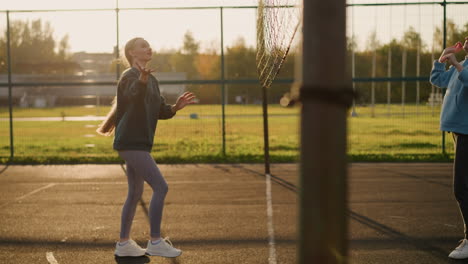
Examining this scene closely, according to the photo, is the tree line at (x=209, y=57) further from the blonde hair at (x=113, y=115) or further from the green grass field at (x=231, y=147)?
the blonde hair at (x=113, y=115)

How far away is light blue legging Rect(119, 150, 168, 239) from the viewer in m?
4.79

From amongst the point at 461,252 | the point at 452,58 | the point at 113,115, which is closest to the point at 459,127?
the point at 452,58

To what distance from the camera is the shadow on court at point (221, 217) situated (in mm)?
5164

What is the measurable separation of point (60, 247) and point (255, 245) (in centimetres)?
→ 189

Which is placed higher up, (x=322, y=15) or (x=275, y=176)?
(x=322, y=15)

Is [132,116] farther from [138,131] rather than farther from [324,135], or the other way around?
[324,135]

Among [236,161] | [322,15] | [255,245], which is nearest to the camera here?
[322,15]

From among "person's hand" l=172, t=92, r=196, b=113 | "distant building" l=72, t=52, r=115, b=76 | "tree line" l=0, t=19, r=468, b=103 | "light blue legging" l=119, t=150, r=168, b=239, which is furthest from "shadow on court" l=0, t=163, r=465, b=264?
"distant building" l=72, t=52, r=115, b=76

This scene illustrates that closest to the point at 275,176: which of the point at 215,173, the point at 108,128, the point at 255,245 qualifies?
the point at 215,173

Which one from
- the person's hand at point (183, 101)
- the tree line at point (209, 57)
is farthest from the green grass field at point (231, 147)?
Result: the person's hand at point (183, 101)

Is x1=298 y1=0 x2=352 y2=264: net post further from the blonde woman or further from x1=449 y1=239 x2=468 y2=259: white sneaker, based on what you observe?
x1=449 y1=239 x2=468 y2=259: white sneaker

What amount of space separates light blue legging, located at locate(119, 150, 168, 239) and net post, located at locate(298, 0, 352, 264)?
3.56 meters

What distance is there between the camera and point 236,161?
12078 millimetres

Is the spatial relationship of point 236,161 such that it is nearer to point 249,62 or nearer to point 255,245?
point 249,62
